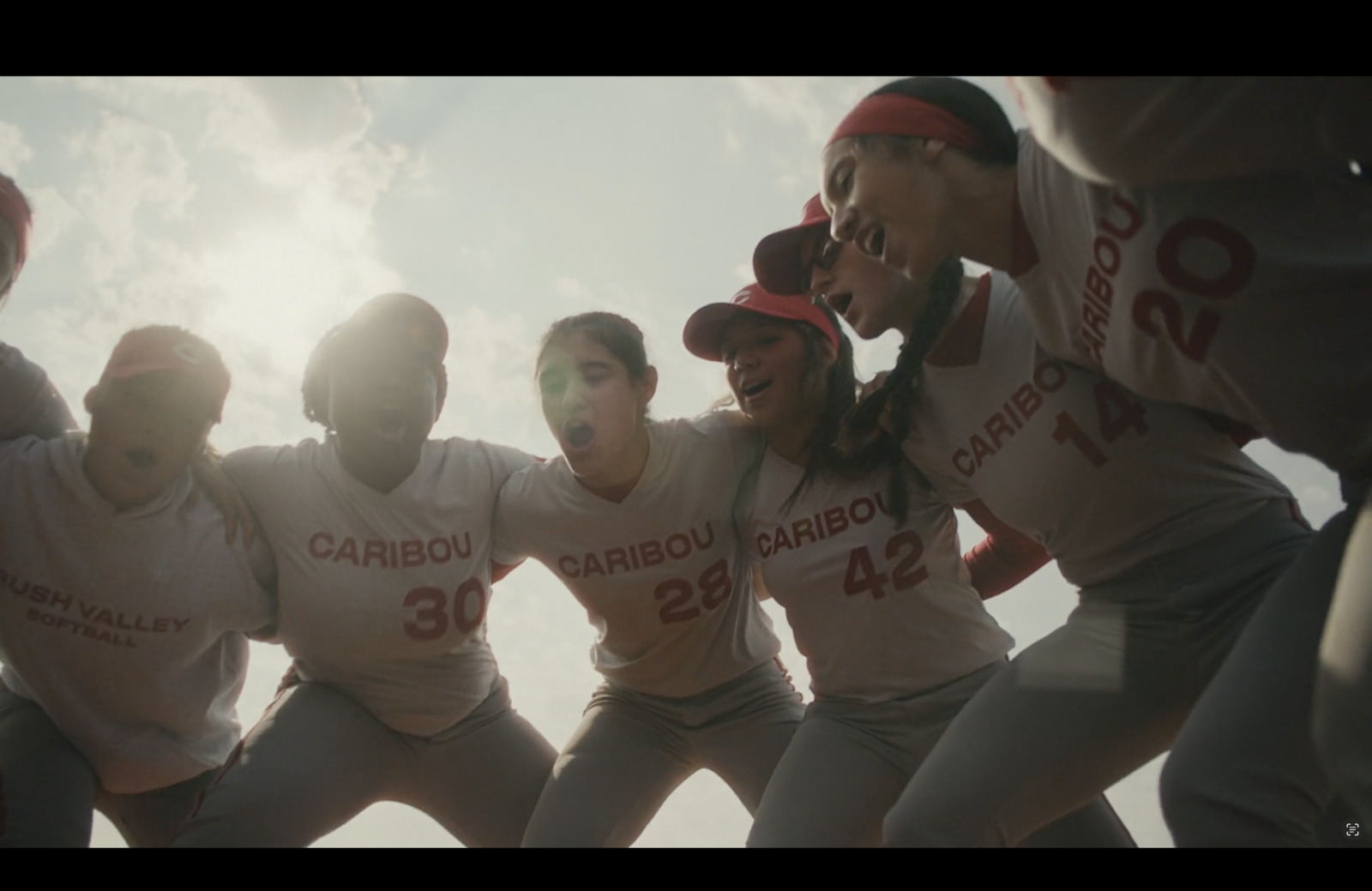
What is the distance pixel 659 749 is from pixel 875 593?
1.12 m

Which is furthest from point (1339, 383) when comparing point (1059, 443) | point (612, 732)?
point (612, 732)

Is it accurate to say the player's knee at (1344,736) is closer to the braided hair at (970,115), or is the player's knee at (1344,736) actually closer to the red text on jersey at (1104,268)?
the red text on jersey at (1104,268)

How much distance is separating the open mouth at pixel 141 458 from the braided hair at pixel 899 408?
8.27 ft

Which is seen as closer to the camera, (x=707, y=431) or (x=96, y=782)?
(x=96, y=782)

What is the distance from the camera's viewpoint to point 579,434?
3.84 meters

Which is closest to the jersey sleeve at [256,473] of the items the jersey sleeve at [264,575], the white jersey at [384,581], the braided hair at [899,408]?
the white jersey at [384,581]

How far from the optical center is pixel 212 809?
3434 mm

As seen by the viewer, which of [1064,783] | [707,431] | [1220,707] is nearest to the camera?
[1220,707]

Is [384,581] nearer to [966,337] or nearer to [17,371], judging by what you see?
[17,371]

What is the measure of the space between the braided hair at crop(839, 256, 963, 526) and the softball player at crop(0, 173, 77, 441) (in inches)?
124

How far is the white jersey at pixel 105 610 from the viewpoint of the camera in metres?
3.61

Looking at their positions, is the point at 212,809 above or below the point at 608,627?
below

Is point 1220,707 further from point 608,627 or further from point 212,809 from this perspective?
point 212,809

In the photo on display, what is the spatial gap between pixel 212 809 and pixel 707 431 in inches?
88.9
